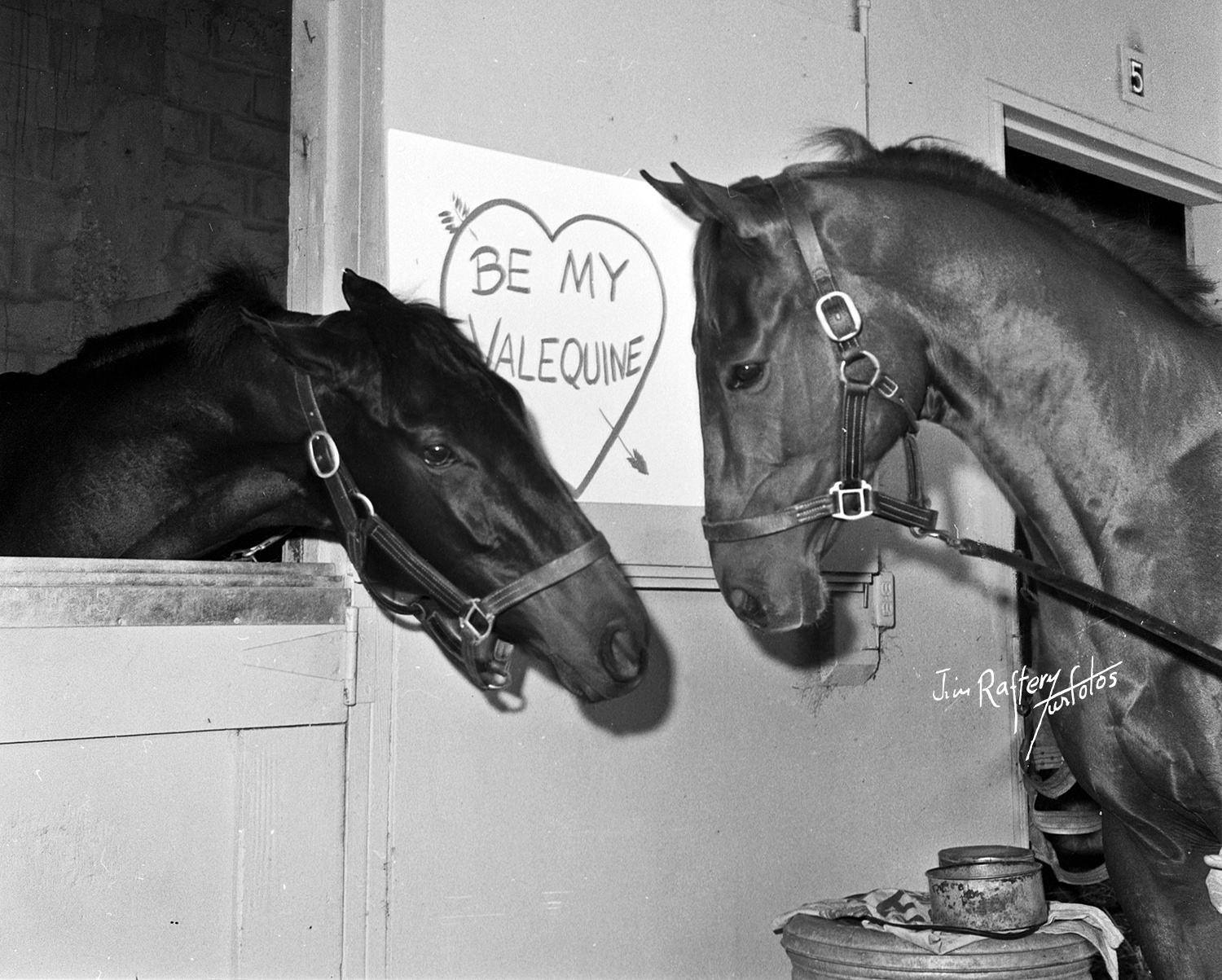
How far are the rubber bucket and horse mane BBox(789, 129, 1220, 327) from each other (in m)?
1.12

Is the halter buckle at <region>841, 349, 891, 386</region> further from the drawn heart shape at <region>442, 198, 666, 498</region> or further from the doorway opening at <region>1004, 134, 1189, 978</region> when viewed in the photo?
the drawn heart shape at <region>442, 198, 666, 498</region>

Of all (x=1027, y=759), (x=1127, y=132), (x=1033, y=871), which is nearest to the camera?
(x=1033, y=871)

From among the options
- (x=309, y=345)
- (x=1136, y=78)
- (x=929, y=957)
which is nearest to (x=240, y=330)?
(x=309, y=345)

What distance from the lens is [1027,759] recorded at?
121 inches

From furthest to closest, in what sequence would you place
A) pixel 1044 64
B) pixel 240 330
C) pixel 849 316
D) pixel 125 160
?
pixel 125 160 → pixel 1044 64 → pixel 240 330 → pixel 849 316

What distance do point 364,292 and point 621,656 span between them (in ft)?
2.18

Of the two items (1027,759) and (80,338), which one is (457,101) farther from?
(80,338)

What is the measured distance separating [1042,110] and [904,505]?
2086 millimetres

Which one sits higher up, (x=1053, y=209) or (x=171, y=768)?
(x=1053, y=209)

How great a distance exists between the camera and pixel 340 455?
6.00ft

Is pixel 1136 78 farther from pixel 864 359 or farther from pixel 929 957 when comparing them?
pixel 929 957

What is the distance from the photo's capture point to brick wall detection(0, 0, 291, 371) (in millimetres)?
4164

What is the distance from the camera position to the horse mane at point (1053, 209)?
1836 mm

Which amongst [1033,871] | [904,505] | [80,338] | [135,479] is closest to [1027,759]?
[1033,871]
